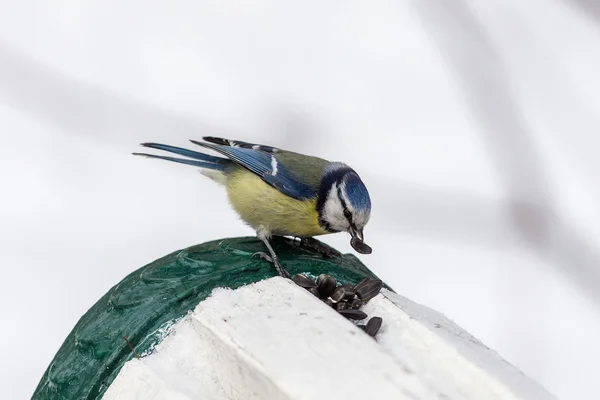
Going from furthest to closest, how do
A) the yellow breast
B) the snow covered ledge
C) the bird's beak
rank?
the yellow breast → the bird's beak → the snow covered ledge

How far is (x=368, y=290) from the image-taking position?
2.87 feet

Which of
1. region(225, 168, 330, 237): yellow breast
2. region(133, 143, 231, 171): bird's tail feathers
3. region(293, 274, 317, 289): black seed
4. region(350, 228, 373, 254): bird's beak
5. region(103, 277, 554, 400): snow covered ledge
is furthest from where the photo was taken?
region(133, 143, 231, 171): bird's tail feathers

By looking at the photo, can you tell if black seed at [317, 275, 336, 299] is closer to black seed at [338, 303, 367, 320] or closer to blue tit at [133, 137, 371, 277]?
black seed at [338, 303, 367, 320]

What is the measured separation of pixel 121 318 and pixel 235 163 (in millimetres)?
875

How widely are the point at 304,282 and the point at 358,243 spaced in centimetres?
59

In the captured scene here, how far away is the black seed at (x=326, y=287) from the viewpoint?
88 centimetres

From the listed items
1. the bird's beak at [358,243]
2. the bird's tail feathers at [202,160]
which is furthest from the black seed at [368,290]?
the bird's tail feathers at [202,160]

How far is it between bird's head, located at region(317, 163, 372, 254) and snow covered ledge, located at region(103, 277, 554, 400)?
67cm

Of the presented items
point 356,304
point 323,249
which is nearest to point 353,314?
point 356,304

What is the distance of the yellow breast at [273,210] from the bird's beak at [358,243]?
62 millimetres

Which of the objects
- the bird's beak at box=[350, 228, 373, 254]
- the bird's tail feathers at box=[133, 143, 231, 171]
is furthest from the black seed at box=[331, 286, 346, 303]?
the bird's tail feathers at box=[133, 143, 231, 171]

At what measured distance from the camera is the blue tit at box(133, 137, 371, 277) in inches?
59.4

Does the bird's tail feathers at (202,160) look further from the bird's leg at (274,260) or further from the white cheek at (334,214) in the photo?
the bird's leg at (274,260)

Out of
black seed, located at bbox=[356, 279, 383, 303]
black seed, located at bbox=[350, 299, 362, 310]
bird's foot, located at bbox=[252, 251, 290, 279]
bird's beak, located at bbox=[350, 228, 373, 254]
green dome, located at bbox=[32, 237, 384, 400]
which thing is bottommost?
green dome, located at bbox=[32, 237, 384, 400]
